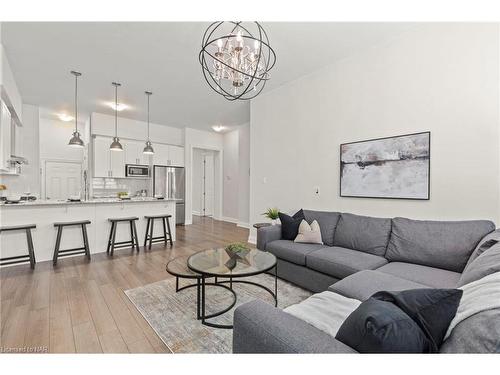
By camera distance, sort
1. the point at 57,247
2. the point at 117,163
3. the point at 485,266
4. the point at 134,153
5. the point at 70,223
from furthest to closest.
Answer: the point at 134,153 → the point at 117,163 → the point at 70,223 → the point at 57,247 → the point at 485,266

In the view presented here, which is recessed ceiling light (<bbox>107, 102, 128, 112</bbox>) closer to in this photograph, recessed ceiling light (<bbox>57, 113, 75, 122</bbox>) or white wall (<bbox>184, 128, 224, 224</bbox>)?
recessed ceiling light (<bbox>57, 113, 75, 122</bbox>)

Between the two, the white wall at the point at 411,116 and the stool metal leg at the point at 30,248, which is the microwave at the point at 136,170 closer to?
the stool metal leg at the point at 30,248

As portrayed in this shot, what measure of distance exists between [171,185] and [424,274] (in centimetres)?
621

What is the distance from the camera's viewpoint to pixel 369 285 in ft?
5.69

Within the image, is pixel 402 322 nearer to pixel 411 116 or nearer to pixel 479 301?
pixel 479 301

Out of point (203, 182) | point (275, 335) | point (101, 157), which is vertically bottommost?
point (275, 335)

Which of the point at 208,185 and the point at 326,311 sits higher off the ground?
the point at 208,185

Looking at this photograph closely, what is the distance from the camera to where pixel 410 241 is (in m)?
2.38

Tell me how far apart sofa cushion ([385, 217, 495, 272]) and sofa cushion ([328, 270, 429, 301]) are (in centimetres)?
55

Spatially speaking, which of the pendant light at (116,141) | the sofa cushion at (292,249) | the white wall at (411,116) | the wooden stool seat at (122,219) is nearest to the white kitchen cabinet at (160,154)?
the pendant light at (116,141)

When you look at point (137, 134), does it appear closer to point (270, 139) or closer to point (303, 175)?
point (270, 139)

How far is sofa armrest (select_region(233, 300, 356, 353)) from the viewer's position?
Answer: 0.89 metres

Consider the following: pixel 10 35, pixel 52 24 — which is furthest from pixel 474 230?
pixel 10 35

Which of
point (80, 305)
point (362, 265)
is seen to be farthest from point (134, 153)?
point (362, 265)
